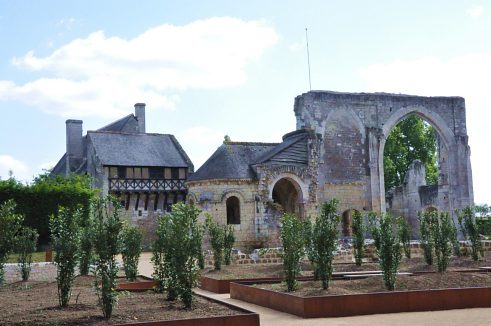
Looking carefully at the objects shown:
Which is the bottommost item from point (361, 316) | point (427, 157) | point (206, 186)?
point (361, 316)

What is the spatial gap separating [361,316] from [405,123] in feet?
120

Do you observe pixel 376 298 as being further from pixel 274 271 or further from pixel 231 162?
pixel 231 162

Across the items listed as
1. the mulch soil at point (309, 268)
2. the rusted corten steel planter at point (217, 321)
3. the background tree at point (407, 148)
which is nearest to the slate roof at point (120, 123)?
the background tree at point (407, 148)

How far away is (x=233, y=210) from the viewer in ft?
96.1

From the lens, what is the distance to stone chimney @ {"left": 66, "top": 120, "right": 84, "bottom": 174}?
39.4m

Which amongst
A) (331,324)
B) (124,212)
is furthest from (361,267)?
(124,212)

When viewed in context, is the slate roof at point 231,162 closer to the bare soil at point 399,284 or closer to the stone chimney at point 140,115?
the stone chimney at point 140,115

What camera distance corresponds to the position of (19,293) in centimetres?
1344

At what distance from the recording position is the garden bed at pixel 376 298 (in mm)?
10461

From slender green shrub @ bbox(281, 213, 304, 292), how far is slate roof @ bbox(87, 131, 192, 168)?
22475mm

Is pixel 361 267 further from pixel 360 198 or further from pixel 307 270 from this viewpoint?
pixel 360 198

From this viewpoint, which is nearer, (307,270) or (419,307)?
(419,307)

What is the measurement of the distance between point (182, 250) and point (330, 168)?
21726 mm

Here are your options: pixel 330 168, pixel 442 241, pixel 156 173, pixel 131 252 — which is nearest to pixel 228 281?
pixel 131 252
